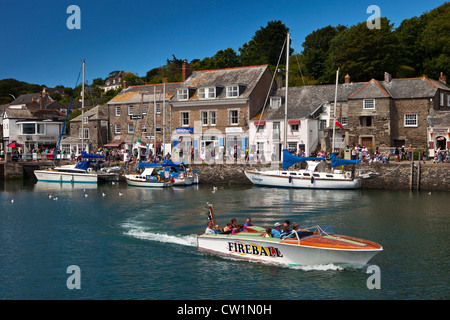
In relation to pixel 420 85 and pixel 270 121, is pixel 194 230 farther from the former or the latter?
pixel 420 85

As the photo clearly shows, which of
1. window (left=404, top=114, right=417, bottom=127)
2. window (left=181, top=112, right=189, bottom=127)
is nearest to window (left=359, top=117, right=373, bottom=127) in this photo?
→ window (left=404, top=114, right=417, bottom=127)

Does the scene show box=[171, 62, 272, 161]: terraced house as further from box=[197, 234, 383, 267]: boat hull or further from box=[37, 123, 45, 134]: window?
box=[197, 234, 383, 267]: boat hull

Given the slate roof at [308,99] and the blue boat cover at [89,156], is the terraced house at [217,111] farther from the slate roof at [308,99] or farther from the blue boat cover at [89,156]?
the blue boat cover at [89,156]

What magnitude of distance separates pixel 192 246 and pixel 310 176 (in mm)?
24392

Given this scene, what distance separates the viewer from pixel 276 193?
4409 cm

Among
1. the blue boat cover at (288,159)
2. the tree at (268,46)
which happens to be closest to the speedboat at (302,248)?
the blue boat cover at (288,159)

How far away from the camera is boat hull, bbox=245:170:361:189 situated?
150ft

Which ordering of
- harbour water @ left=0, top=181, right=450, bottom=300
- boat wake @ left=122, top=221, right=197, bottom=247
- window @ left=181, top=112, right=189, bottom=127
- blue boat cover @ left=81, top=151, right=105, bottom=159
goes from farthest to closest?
window @ left=181, top=112, right=189, bottom=127 → blue boat cover @ left=81, top=151, right=105, bottom=159 → boat wake @ left=122, top=221, right=197, bottom=247 → harbour water @ left=0, top=181, right=450, bottom=300

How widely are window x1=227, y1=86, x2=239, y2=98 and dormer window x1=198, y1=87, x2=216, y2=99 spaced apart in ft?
6.16

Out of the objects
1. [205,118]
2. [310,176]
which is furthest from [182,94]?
[310,176]

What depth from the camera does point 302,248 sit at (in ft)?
66.2

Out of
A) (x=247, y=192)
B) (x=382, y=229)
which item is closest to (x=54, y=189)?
(x=247, y=192)

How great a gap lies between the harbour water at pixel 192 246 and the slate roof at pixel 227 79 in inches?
830
